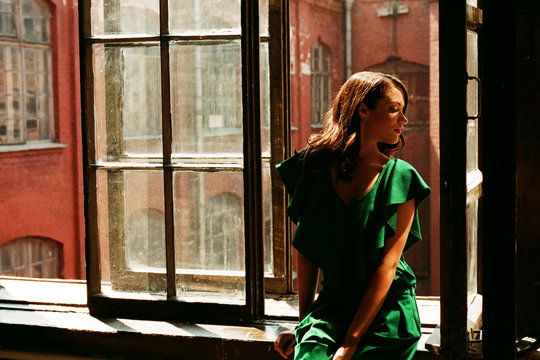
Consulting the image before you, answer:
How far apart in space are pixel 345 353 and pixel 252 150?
1093 mm

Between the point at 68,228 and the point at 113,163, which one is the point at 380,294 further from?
the point at 68,228

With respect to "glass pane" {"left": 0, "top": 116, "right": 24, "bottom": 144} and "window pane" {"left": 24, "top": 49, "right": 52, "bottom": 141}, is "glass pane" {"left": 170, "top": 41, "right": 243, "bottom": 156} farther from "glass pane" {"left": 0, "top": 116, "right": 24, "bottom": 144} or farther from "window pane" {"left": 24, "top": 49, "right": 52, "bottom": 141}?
"window pane" {"left": 24, "top": 49, "right": 52, "bottom": 141}

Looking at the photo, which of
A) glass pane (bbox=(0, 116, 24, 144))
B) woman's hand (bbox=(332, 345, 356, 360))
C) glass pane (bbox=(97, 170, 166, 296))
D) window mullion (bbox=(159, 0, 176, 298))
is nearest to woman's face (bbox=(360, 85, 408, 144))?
woman's hand (bbox=(332, 345, 356, 360))

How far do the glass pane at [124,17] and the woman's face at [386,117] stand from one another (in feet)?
3.98

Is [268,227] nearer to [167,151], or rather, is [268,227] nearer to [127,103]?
[167,151]

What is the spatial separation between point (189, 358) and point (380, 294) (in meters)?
1.14

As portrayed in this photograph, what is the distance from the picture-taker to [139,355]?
2742mm

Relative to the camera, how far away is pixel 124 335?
273 centimetres

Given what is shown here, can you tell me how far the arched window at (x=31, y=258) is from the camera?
9516mm

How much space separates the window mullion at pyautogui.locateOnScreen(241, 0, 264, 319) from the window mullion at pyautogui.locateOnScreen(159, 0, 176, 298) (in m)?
0.30
